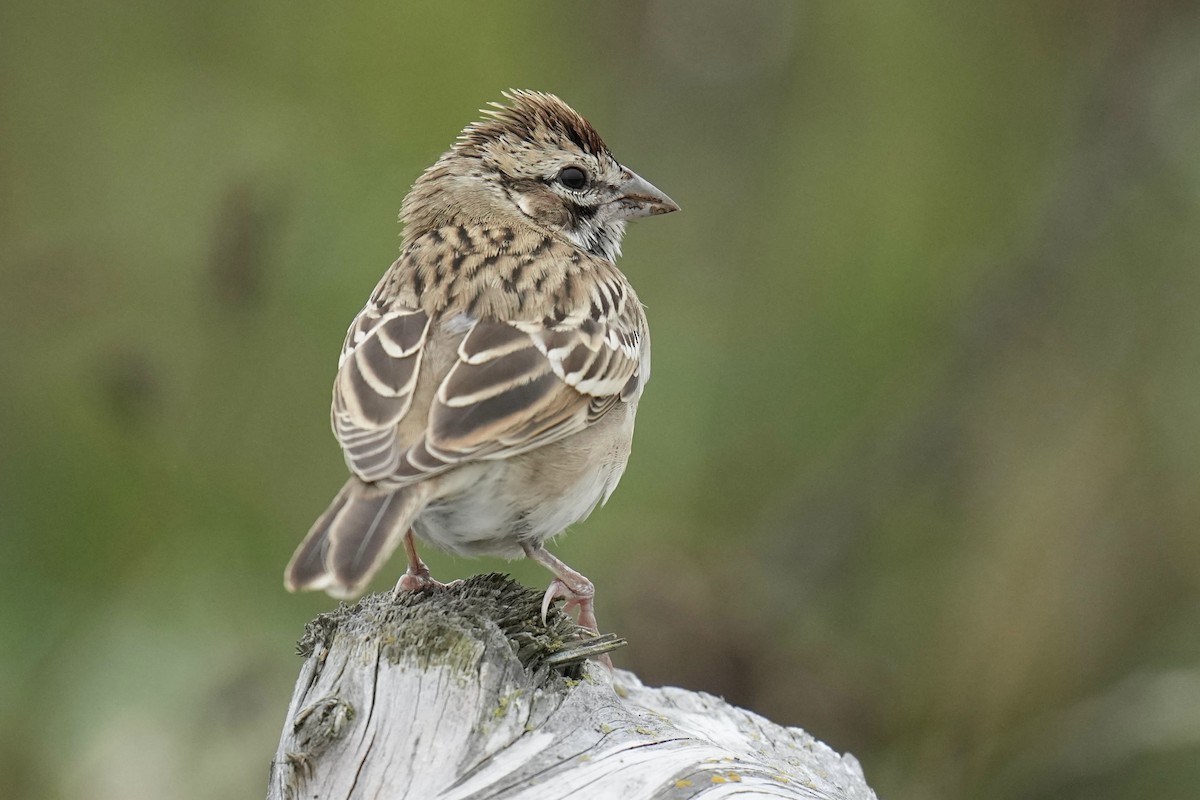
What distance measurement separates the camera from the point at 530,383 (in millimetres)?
4555

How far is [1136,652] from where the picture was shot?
774 centimetres

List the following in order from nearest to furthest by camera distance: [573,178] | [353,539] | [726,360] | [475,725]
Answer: [475,725], [353,539], [573,178], [726,360]

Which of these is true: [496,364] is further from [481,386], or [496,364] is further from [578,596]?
[578,596]

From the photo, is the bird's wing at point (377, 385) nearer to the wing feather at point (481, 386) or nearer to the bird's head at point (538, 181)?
the wing feather at point (481, 386)

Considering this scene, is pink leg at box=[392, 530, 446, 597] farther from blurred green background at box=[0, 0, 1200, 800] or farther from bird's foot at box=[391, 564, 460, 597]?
blurred green background at box=[0, 0, 1200, 800]

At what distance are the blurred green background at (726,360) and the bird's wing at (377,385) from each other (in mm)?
2258

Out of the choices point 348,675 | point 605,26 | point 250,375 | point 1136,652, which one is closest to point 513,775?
point 348,675

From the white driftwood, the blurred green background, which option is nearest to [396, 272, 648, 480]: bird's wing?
the white driftwood

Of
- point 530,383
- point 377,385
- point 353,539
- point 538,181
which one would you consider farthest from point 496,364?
point 538,181

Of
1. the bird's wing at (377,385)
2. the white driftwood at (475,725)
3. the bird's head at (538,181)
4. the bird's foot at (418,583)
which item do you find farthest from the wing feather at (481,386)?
the bird's head at (538,181)

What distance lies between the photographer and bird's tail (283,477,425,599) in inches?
138

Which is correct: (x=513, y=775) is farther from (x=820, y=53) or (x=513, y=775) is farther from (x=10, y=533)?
(x=820, y=53)

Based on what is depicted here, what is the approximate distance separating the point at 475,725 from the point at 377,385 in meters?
1.43

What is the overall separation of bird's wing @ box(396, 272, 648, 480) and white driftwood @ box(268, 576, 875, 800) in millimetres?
522
